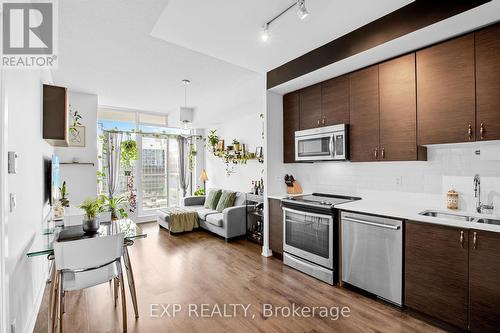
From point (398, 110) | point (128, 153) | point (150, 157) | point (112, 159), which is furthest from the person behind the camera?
point (150, 157)

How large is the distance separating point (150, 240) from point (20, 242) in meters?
3.03

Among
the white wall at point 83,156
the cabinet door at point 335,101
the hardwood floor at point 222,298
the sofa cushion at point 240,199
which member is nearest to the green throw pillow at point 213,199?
the sofa cushion at point 240,199

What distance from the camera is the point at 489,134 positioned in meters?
2.04

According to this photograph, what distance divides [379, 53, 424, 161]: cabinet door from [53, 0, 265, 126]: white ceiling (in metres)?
1.82

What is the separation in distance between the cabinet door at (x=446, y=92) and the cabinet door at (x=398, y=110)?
6 cm

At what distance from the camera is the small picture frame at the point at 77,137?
16.5 ft

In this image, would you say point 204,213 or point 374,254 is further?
point 204,213

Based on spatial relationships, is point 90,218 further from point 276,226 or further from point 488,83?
point 488,83

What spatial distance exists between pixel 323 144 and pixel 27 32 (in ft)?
11.2

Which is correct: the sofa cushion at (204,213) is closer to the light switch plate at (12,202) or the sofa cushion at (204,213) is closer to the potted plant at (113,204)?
the potted plant at (113,204)

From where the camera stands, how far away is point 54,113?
294cm

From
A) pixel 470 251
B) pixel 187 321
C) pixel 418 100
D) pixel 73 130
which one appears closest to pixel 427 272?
pixel 470 251

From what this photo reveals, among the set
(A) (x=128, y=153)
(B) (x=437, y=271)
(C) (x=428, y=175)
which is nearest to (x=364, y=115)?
(C) (x=428, y=175)

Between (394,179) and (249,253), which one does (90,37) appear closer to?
(249,253)
